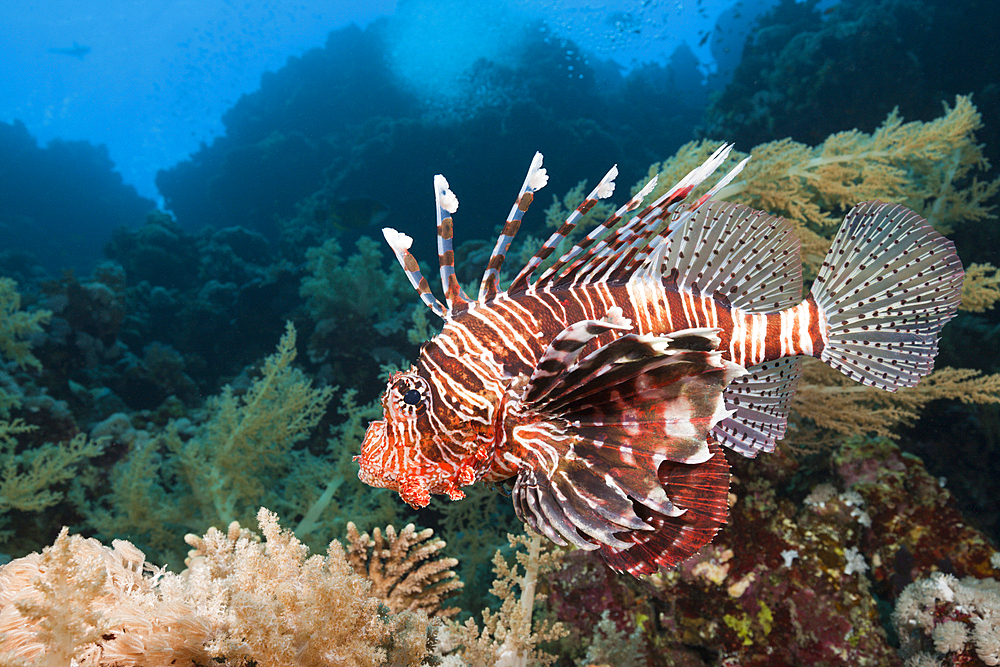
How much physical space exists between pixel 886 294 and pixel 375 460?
6.36 ft

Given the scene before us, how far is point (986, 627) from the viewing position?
229 cm

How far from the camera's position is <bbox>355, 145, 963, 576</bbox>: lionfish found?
1.15 metres

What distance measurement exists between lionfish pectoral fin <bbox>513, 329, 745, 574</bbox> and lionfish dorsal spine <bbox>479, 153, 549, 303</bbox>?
1.37 feet

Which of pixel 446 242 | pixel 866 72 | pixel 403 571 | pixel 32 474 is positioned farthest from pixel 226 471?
pixel 866 72

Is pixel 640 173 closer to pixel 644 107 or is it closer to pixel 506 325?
pixel 644 107

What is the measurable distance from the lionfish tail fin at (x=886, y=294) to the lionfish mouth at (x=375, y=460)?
165cm

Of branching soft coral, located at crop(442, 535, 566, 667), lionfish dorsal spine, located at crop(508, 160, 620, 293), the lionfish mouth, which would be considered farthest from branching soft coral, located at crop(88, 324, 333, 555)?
lionfish dorsal spine, located at crop(508, 160, 620, 293)

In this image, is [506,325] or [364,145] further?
[364,145]

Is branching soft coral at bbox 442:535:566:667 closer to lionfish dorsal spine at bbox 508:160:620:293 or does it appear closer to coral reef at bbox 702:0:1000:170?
lionfish dorsal spine at bbox 508:160:620:293

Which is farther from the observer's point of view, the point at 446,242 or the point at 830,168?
the point at 830,168

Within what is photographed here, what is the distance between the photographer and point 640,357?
3.62 ft

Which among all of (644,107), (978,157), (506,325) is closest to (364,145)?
(644,107)

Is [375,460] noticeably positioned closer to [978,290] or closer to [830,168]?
[830,168]

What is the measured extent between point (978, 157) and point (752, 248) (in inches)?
185
